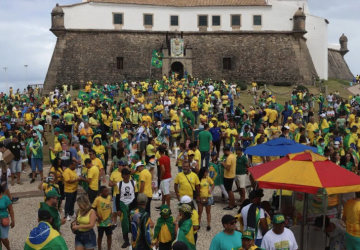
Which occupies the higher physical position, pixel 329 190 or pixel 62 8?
pixel 62 8

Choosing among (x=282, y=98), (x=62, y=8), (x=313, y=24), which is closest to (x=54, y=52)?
(x=62, y=8)

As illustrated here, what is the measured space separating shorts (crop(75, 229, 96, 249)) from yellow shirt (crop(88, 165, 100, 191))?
2.88 meters

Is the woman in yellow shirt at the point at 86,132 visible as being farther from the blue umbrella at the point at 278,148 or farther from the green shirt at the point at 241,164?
the blue umbrella at the point at 278,148

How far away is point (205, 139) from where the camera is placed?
1481cm

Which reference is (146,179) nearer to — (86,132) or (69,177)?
(69,177)

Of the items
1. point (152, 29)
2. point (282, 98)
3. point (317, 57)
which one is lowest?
point (282, 98)

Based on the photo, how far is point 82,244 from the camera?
313 inches

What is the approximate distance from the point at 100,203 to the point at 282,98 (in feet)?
105

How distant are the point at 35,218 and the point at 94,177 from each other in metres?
2.18

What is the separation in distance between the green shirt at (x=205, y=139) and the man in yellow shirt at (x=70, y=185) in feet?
16.0

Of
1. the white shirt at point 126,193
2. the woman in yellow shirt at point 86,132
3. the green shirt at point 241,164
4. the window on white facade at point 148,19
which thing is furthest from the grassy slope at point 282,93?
the white shirt at point 126,193

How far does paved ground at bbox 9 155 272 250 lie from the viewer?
32.6 feet

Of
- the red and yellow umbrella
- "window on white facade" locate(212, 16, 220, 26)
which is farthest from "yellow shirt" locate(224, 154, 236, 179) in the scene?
"window on white facade" locate(212, 16, 220, 26)

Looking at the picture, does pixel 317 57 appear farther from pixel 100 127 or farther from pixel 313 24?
pixel 100 127
